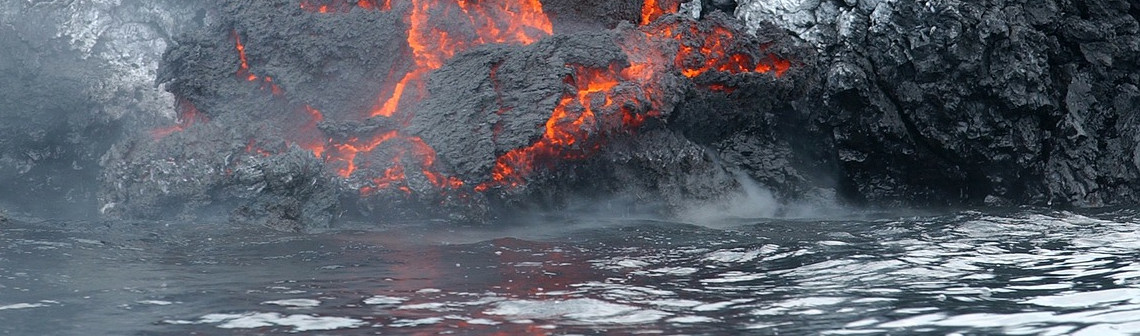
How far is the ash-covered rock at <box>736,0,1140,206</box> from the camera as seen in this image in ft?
52.3

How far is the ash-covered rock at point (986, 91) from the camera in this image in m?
16.0

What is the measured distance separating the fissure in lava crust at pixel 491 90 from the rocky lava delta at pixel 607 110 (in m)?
0.03

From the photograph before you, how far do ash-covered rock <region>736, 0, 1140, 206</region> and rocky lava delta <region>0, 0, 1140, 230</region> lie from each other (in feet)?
0.10

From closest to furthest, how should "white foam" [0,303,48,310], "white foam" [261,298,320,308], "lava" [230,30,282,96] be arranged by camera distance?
1. "white foam" [0,303,48,310]
2. "white foam" [261,298,320,308]
3. "lava" [230,30,282,96]

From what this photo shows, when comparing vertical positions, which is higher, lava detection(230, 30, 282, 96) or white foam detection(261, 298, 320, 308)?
lava detection(230, 30, 282, 96)

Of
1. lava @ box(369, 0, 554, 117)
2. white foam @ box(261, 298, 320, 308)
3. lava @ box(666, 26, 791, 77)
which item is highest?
lava @ box(369, 0, 554, 117)

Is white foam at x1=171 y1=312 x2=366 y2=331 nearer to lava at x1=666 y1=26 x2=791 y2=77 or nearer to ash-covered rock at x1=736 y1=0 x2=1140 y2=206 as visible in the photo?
lava at x1=666 y1=26 x2=791 y2=77

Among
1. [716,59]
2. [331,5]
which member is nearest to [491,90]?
[331,5]

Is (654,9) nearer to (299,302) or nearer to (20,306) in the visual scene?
(299,302)

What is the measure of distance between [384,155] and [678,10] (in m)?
4.95

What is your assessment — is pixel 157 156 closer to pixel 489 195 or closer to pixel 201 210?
pixel 201 210

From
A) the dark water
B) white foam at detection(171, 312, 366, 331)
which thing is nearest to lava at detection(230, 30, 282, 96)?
the dark water

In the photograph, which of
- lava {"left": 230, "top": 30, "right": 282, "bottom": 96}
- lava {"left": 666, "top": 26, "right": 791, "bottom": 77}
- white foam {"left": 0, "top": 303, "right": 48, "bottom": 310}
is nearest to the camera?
white foam {"left": 0, "top": 303, "right": 48, "bottom": 310}

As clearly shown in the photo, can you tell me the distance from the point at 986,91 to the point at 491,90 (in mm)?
6754
